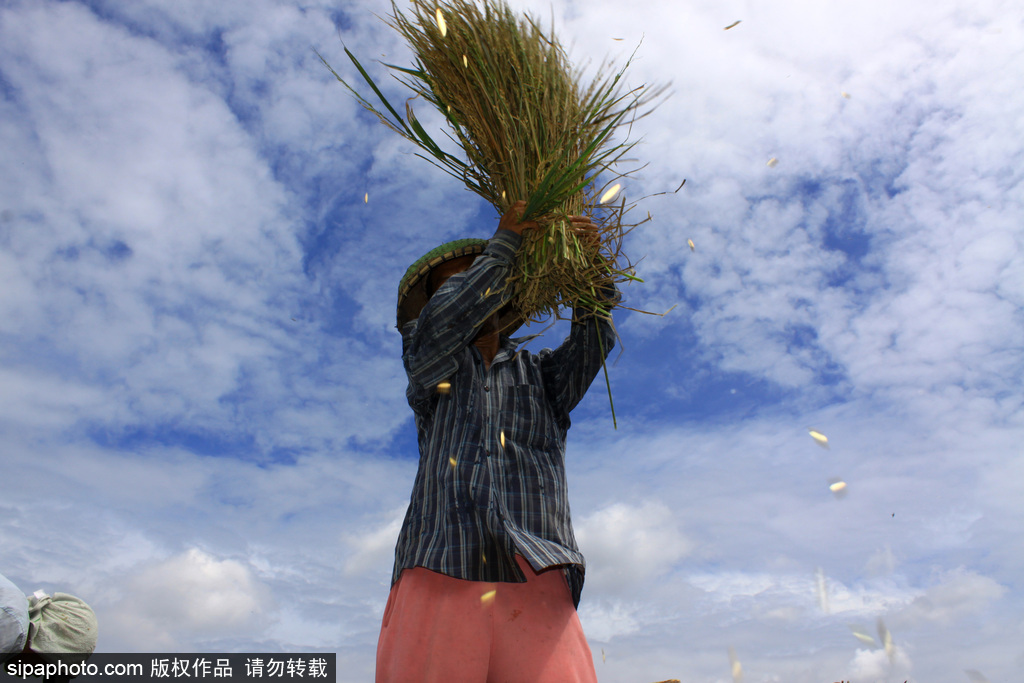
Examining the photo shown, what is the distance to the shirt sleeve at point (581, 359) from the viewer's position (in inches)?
83.4

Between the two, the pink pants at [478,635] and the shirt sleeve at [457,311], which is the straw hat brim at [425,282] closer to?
the shirt sleeve at [457,311]

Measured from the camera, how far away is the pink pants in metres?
1.58

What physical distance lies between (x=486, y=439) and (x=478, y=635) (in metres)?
0.53

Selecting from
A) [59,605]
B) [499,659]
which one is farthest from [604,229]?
[59,605]

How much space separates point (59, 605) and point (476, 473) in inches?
105

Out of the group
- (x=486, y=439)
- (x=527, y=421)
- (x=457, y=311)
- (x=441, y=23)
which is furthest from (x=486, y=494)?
(x=441, y=23)

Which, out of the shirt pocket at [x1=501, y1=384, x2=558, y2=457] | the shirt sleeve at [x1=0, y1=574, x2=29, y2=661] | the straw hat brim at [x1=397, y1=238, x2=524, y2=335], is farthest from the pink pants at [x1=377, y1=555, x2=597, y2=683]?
the shirt sleeve at [x1=0, y1=574, x2=29, y2=661]

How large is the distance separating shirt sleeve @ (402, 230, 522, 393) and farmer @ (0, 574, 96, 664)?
220 cm

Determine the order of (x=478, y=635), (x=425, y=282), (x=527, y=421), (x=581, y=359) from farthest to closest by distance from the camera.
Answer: (x=425, y=282), (x=581, y=359), (x=527, y=421), (x=478, y=635)

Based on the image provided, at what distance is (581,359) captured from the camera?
2125mm

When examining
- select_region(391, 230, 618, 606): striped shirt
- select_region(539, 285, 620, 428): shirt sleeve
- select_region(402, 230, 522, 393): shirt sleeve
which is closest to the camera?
select_region(391, 230, 618, 606): striped shirt

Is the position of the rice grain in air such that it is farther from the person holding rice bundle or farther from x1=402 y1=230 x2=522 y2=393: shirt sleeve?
x1=402 y1=230 x2=522 y2=393: shirt sleeve

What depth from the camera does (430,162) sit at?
→ 2.14m

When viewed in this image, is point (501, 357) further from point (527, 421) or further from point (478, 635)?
point (478, 635)
